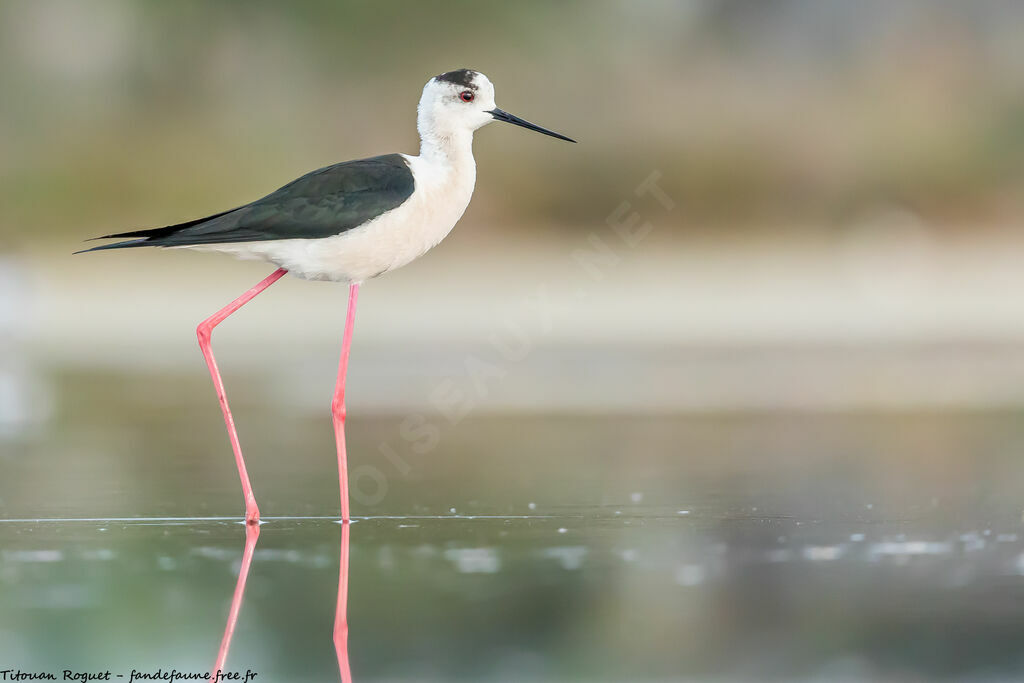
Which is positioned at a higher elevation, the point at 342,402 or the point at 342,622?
the point at 342,402

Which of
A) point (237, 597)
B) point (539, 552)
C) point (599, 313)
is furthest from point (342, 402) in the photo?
point (599, 313)

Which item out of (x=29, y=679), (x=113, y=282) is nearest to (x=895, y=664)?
(x=29, y=679)

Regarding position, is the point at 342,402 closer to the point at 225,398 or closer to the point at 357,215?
the point at 225,398

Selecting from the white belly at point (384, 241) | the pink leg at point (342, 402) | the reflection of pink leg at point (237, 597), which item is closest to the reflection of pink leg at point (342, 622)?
the reflection of pink leg at point (237, 597)

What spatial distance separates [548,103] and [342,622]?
13.8 metres

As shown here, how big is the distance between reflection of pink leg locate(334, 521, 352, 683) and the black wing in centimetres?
111

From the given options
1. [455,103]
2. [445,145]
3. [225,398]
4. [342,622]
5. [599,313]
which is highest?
[599,313]

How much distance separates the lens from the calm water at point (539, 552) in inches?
132

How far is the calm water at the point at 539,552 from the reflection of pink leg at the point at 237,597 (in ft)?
0.07

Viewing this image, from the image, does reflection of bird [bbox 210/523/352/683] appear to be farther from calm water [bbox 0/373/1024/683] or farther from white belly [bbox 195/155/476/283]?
white belly [bbox 195/155/476/283]

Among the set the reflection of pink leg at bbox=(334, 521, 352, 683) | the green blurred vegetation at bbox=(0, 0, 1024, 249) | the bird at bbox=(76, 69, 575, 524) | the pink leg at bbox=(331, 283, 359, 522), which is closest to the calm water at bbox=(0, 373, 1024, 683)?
the reflection of pink leg at bbox=(334, 521, 352, 683)

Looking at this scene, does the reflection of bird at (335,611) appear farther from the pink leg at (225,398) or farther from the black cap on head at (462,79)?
the black cap on head at (462,79)

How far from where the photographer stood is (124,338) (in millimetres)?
11406

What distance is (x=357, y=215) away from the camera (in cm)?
508
